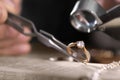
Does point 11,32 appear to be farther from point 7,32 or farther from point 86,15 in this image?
point 86,15

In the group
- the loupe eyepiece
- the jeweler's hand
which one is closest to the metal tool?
the loupe eyepiece

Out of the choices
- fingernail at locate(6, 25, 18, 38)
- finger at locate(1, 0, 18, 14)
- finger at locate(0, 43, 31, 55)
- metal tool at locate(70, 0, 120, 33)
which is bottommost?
finger at locate(0, 43, 31, 55)

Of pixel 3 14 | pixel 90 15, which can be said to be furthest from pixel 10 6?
pixel 90 15

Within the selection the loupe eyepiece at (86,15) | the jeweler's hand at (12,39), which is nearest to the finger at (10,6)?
the jeweler's hand at (12,39)

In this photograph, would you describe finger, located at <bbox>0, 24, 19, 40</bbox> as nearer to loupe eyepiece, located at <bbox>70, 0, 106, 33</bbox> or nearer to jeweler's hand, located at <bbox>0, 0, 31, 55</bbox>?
jeweler's hand, located at <bbox>0, 0, 31, 55</bbox>

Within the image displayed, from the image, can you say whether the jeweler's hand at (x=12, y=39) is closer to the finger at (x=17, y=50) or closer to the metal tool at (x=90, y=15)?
the finger at (x=17, y=50)

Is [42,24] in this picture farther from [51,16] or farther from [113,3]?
[113,3]

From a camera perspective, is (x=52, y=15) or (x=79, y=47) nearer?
(x=79, y=47)

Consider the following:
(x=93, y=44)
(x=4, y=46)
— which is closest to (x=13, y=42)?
(x=4, y=46)
